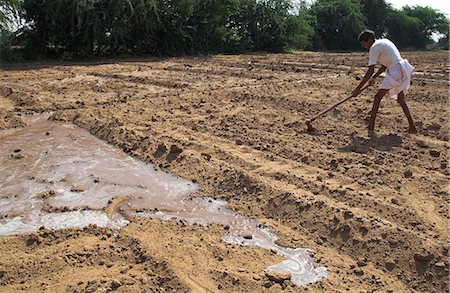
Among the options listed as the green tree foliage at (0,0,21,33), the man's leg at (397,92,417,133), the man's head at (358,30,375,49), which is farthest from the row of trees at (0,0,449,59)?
the man's leg at (397,92,417,133)

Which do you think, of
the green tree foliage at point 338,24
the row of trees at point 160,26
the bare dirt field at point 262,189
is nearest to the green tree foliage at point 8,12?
the row of trees at point 160,26

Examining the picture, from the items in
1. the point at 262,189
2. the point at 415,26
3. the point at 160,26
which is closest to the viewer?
the point at 262,189

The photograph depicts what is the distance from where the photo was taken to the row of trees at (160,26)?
1555 centimetres

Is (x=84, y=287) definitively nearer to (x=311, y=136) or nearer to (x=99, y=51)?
(x=311, y=136)

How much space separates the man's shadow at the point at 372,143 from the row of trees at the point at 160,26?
38.9 feet

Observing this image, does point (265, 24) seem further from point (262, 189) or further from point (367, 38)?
point (262, 189)

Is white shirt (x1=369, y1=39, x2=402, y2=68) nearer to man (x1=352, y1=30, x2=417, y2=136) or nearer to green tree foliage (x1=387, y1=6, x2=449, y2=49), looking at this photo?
man (x1=352, y1=30, x2=417, y2=136)

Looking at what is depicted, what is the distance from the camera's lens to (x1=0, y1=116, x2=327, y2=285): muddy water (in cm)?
403

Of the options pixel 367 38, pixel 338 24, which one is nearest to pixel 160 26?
pixel 367 38

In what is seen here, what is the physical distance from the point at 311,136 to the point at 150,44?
13.9 metres

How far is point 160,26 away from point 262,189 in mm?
15622

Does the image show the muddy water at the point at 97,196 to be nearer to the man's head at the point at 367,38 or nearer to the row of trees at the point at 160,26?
the man's head at the point at 367,38

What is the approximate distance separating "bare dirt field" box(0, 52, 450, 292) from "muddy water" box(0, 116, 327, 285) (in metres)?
0.15

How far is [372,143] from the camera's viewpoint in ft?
19.7
